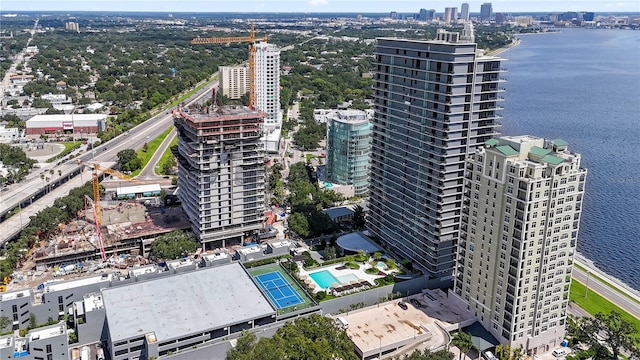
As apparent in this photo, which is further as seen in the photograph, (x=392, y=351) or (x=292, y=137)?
(x=292, y=137)

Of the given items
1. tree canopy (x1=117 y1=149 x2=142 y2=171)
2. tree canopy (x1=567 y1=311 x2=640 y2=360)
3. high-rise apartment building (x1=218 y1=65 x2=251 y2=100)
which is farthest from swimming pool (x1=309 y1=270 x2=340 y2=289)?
high-rise apartment building (x1=218 y1=65 x2=251 y2=100)

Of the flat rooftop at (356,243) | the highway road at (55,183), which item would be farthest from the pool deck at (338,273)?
the highway road at (55,183)

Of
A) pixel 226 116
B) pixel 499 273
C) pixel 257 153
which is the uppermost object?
pixel 226 116

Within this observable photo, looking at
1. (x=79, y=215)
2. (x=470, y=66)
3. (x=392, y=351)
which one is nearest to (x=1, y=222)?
(x=79, y=215)

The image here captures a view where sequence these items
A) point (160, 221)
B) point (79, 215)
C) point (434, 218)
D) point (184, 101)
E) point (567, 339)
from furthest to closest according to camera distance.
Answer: point (184, 101), point (79, 215), point (160, 221), point (434, 218), point (567, 339)

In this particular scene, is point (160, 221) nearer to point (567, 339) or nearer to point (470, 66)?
point (470, 66)

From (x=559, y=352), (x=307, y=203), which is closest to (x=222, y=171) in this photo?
(x=307, y=203)
